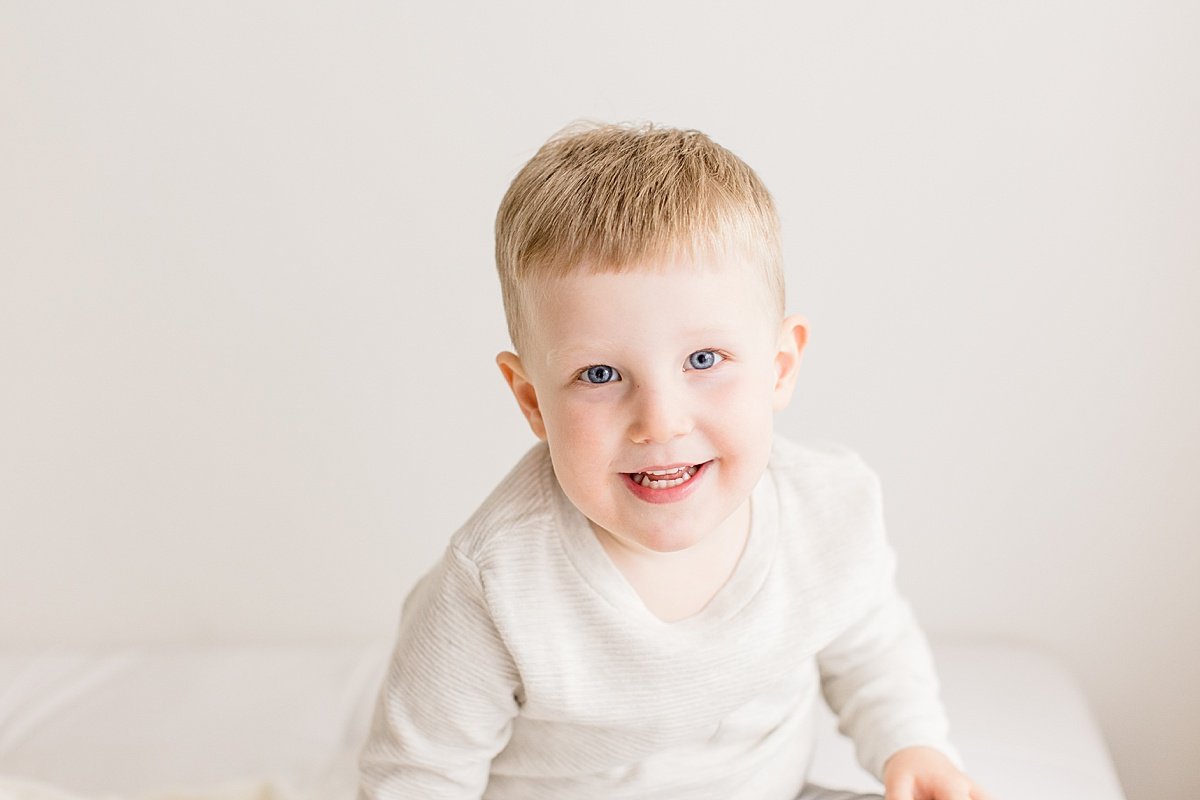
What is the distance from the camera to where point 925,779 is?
3.32ft

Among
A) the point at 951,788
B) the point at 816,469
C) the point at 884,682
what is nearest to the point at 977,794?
the point at 951,788

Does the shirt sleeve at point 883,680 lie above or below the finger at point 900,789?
above

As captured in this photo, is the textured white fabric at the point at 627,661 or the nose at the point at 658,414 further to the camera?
the textured white fabric at the point at 627,661

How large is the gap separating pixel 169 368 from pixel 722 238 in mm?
880

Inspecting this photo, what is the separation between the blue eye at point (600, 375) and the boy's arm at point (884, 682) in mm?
343

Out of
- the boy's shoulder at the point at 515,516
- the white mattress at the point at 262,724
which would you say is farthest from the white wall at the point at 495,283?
the boy's shoulder at the point at 515,516

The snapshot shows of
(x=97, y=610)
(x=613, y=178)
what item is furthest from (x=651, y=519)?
(x=97, y=610)

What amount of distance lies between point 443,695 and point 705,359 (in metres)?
0.33

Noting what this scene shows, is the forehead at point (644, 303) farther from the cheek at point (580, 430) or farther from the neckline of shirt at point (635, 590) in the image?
the neckline of shirt at point (635, 590)

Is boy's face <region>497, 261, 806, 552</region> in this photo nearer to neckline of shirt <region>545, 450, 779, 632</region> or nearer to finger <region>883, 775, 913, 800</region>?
neckline of shirt <region>545, 450, 779, 632</region>

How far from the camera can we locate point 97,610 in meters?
1.67

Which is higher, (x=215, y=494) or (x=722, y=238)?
(x=722, y=238)

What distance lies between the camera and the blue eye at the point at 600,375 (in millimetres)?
860

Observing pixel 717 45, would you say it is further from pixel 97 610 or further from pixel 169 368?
pixel 97 610
